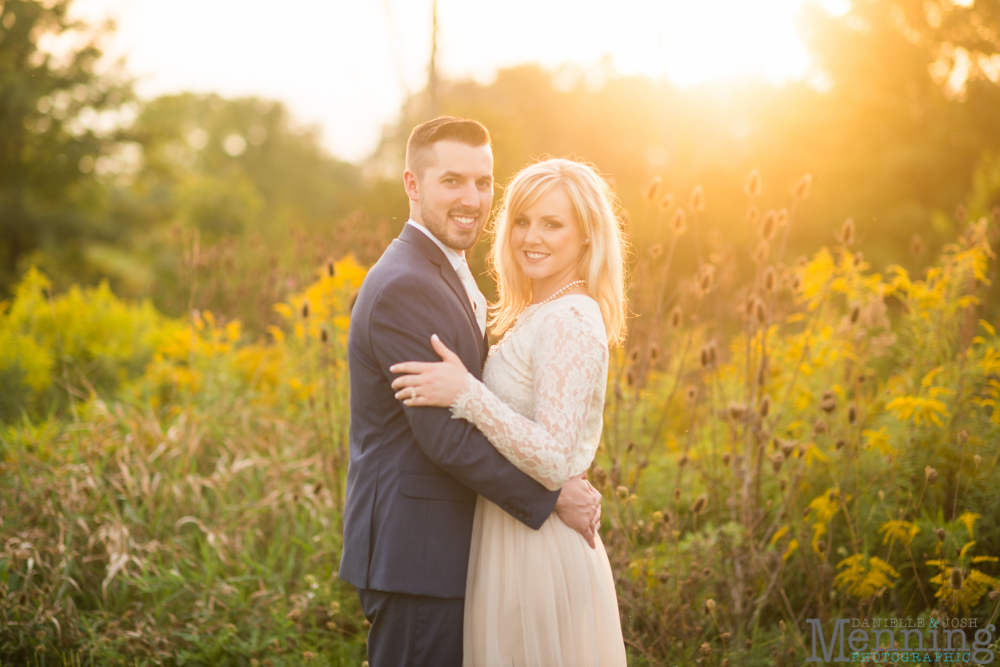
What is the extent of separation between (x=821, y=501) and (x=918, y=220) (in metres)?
12.6

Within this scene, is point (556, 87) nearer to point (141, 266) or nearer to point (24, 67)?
point (141, 266)

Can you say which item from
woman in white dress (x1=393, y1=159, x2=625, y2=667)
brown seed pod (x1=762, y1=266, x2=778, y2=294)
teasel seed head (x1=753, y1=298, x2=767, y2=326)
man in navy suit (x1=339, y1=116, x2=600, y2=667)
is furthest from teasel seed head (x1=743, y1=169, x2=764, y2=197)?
man in navy suit (x1=339, y1=116, x2=600, y2=667)

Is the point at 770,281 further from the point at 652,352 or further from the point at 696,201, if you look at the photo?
the point at 652,352

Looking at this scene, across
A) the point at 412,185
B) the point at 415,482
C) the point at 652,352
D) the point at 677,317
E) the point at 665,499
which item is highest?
the point at 412,185

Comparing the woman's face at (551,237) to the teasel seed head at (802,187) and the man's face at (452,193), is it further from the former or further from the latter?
the teasel seed head at (802,187)

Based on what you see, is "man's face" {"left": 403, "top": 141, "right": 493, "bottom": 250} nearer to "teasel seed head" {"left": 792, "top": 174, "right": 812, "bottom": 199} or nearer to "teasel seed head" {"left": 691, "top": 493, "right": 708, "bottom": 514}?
"teasel seed head" {"left": 691, "top": 493, "right": 708, "bottom": 514}

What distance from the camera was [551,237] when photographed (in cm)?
232

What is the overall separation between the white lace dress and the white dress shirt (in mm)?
218

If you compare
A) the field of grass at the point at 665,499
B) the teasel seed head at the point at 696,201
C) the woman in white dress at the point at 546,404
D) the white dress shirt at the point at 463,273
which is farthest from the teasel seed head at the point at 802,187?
the white dress shirt at the point at 463,273

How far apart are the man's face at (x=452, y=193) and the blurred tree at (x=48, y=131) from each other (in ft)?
52.3

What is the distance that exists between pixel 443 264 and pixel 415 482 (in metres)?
0.71

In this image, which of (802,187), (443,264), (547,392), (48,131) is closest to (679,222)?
(802,187)

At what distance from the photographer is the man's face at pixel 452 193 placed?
2312 mm

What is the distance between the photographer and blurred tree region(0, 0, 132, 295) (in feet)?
48.9
